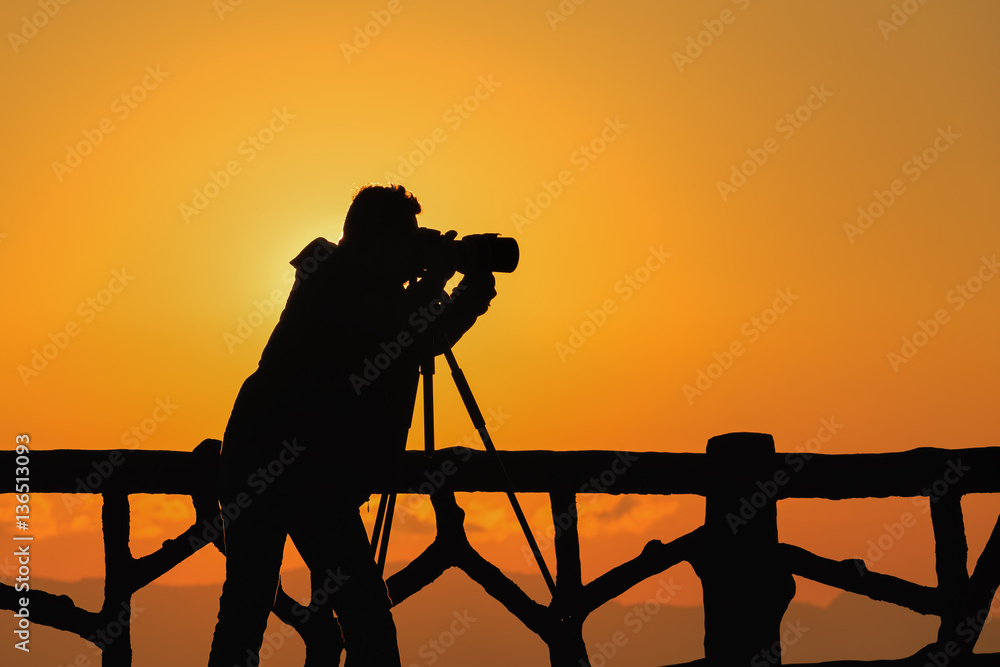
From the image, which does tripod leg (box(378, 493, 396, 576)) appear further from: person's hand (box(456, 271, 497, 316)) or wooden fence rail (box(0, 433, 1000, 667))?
person's hand (box(456, 271, 497, 316))

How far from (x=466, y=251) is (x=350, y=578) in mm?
1238

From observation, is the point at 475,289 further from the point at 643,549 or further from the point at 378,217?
the point at 643,549

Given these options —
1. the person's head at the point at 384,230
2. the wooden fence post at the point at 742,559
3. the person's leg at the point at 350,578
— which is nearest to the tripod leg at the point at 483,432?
the person's head at the point at 384,230

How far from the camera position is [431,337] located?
3461 millimetres

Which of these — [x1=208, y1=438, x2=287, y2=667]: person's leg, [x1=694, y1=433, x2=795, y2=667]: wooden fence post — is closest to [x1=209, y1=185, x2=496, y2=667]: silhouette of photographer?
[x1=208, y1=438, x2=287, y2=667]: person's leg

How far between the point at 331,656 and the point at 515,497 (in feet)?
3.44

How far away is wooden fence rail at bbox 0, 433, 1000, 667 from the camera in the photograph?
3.91 meters

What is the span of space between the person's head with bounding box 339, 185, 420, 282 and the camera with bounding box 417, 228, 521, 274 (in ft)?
0.19

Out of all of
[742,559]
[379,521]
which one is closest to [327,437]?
[379,521]

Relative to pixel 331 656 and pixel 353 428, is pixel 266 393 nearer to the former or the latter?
pixel 353 428

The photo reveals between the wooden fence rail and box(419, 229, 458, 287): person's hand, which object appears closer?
box(419, 229, 458, 287): person's hand

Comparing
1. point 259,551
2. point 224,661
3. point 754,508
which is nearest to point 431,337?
point 259,551

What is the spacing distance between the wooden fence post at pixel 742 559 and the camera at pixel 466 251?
4.07 feet

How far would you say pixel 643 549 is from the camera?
4047 millimetres
